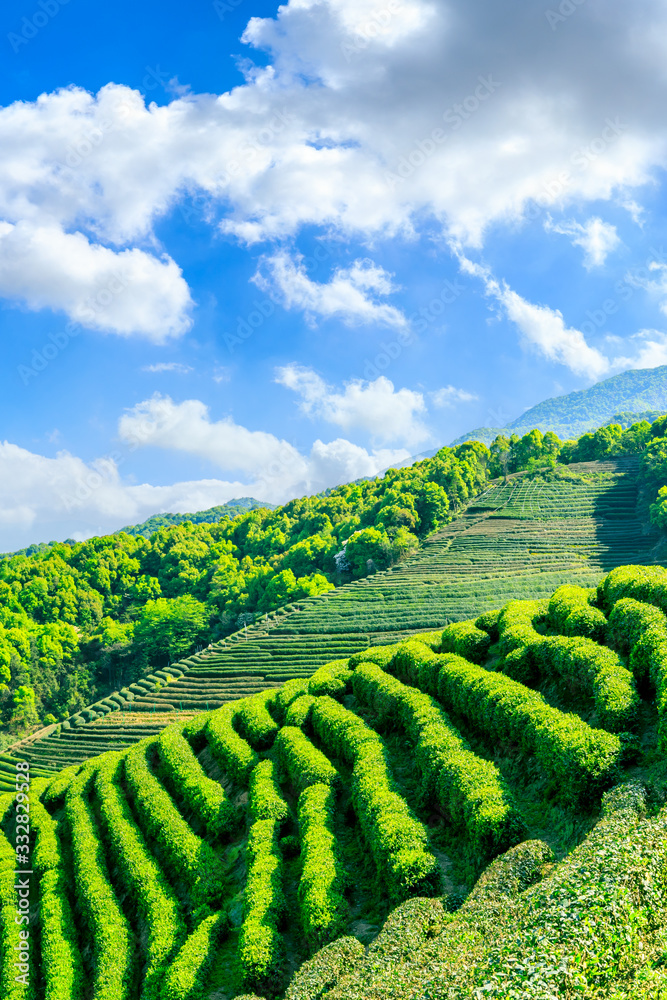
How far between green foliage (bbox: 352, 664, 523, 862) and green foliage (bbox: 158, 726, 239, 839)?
18.6 ft

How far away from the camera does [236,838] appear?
720 inches

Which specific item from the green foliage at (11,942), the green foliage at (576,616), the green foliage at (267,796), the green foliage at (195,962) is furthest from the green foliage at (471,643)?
the green foliage at (11,942)

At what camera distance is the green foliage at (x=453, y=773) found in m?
11.8

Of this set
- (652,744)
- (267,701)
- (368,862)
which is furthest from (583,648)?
(267,701)

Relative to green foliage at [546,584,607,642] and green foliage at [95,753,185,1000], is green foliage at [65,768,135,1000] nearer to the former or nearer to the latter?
green foliage at [95,753,185,1000]

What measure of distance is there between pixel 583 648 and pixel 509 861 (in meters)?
5.97

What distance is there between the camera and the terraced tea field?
143 ft

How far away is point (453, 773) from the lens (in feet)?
44.1

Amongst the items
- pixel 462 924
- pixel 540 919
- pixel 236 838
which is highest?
pixel 540 919

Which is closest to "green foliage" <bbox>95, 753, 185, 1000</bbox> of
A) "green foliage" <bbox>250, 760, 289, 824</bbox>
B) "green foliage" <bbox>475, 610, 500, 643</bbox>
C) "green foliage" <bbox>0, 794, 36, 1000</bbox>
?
"green foliage" <bbox>0, 794, 36, 1000</bbox>

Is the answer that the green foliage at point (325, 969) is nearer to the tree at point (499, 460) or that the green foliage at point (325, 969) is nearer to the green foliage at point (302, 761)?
the green foliage at point (302, 761)

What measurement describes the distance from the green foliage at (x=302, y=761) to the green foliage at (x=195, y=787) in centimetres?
226

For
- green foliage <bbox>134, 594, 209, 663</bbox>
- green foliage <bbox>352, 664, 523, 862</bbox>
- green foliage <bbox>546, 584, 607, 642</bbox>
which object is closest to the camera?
green foliage <bbox>352, 664, 523, 862</bbox>

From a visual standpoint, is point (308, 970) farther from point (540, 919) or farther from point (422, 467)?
point (422, 467)
